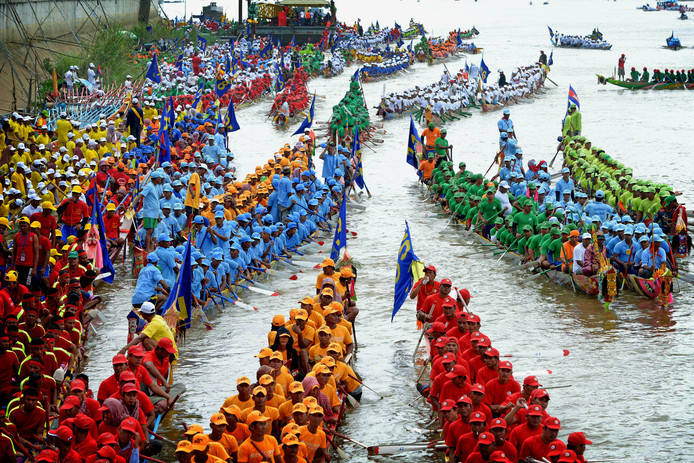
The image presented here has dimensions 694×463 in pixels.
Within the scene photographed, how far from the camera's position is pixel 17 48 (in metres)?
30.4

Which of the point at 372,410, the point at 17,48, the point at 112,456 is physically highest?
the point at 17,48

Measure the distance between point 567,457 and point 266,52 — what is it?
3914cm

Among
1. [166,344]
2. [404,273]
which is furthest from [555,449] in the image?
[404,273]

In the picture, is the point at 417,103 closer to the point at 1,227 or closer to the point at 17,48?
the point at 17,48

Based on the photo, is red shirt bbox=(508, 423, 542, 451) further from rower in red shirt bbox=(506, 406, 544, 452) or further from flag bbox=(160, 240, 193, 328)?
flag bbox=(160, 240, 193, 328)

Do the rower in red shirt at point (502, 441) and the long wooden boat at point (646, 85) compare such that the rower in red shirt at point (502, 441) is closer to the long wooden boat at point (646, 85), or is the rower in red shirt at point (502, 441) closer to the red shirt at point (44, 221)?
the red shirt at point (44, 221)

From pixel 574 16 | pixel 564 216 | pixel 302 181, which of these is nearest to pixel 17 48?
pixel 302 181

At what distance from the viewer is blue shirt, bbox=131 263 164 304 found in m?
A: 11.2

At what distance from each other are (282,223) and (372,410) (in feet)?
21.8

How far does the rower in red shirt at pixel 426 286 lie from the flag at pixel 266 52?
107ft

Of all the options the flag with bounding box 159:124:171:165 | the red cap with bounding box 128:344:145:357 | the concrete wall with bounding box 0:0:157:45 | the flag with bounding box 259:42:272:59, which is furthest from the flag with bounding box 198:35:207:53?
the red cap with bounding box 128:344:145:357

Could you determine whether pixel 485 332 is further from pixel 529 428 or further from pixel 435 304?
pixel 529 428

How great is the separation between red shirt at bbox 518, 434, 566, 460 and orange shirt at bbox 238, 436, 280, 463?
2022 mm

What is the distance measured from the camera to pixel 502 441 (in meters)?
7.55
